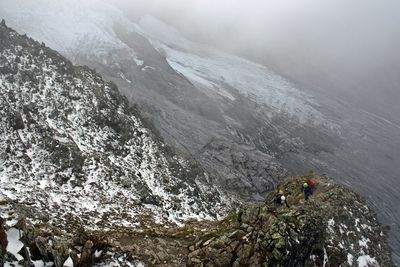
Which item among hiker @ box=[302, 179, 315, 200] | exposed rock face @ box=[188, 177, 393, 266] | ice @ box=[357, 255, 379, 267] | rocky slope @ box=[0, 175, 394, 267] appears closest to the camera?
rocky slope @ box=[0, 175, 394, 267]

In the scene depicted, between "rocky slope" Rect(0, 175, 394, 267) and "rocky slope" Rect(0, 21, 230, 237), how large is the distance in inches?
117

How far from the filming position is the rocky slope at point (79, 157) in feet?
67.8

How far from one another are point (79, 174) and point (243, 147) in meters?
133

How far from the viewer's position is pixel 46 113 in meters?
28.2

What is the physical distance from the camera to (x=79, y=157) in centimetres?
2552

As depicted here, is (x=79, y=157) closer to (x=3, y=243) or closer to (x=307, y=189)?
(x=307, y=189)

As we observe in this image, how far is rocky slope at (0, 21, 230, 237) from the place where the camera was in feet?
67.8

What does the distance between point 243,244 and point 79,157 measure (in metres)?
13.9

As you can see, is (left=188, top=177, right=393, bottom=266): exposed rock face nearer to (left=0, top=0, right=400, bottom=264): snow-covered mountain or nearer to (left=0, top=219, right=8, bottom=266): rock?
(left=0, top=219, right=8, bottom=266): rock

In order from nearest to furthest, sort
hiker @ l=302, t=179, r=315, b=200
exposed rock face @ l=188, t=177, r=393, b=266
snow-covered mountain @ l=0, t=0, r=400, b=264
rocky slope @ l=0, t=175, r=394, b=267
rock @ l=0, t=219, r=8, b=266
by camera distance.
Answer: rock @ l=0, t=219, r=8, b=266 < rocky slope @ l=0, t=175, r=394, b=267 < exposed rock face @ l=188, t=177, r=393, b=266 < hiker @ l=302, t=179, r=315, b=200 < snow-covered mountain @ l=0, t=0, r=400, b=264

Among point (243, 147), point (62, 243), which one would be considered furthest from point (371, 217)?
point (243, 147)

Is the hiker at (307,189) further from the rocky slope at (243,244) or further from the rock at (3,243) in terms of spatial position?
the rock at (3,243)

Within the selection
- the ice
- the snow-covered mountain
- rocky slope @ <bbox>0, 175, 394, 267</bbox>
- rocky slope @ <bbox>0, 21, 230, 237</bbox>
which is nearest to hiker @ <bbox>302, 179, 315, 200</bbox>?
rocky slope @ <bbox>0, 175, 394, 267</bbox>

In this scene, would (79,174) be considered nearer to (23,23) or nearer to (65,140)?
(65,140)
